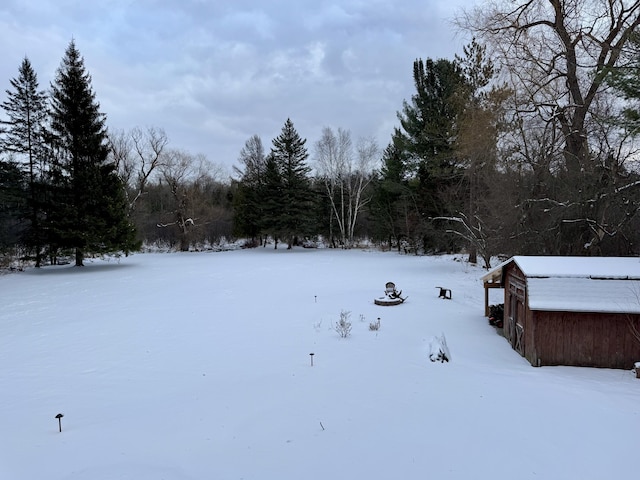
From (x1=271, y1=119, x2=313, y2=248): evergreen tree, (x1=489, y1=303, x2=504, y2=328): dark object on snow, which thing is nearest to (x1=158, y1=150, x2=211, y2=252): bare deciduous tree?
(x1=271, y1=119, x2=313, y2=248): evergreen tree

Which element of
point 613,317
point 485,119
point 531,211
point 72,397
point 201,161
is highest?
point 201,161

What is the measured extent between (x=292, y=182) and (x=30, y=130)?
21.7m

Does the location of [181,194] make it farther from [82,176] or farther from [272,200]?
[82,176]

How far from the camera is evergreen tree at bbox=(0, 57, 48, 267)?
23.0 m

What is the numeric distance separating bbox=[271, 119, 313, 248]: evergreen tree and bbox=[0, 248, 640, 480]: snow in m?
26.3

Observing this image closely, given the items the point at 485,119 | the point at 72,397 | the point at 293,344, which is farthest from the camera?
the point at 485,119

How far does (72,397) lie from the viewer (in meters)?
6.26

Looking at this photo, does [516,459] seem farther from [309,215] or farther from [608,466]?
[309,215]

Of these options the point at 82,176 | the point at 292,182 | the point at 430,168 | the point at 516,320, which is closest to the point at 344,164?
the point at 292,182

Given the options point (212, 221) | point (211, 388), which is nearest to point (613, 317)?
point (211, 388)

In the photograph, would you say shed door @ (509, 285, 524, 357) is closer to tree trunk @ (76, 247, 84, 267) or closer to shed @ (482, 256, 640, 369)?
shed @ (482, 256, 640, 369)

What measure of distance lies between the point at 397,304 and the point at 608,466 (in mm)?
9193

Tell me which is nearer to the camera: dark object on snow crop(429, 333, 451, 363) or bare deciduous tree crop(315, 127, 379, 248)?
dark object on snow crop(429, 333, 451, 363)

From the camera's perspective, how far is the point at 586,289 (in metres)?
7.85
